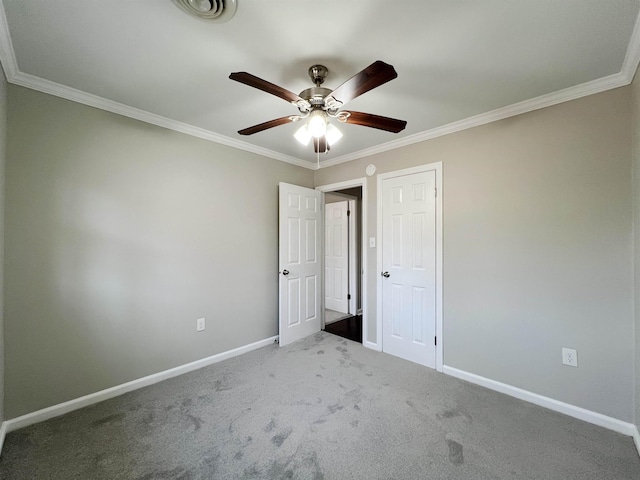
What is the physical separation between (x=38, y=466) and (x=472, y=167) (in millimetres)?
3746

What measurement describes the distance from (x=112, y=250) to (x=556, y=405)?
3713 mm

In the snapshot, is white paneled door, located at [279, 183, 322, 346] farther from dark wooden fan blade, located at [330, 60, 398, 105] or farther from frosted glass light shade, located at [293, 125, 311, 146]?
dark wooden fan blade, located at [330, 60, 398, 105]

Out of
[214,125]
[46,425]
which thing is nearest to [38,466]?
[46,425]

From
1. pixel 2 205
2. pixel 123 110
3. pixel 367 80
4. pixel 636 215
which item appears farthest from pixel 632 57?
pixel 2 205

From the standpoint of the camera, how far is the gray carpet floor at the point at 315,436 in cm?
150

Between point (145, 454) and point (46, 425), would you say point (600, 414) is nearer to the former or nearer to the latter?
point (145, 454)

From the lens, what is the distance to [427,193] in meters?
2.75

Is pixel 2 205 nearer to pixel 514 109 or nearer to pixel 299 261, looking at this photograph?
pixel 299 261

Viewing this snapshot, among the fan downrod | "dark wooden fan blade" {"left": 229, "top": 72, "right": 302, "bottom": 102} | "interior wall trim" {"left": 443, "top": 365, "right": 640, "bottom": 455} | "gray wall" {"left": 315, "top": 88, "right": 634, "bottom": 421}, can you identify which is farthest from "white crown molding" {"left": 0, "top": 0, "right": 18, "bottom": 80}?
"interior wall trim" {"left": 443, "top": 365, "right": 640, "bottom": 455}

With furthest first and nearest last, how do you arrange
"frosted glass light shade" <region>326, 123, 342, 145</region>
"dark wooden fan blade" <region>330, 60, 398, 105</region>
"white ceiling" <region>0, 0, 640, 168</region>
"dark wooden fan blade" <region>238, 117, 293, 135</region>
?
"frosted glass light shade" <region>326, 123, 342, 145</region> → "dark wooden fan blade" <region>238, 117, 293, 135</region> → "white ceiling" <region>0, 0, 640, 168</region> → "dark wooden fan blade" <region>330, 60, 398, 105</region>

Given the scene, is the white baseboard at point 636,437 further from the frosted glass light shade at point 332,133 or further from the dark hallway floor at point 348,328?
the frosted glass light shade at point 332,133

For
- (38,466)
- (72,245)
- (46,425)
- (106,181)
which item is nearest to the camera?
(38,466)

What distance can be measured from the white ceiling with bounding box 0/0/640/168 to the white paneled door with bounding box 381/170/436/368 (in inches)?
34.0

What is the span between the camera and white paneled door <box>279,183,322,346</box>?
3.29 meters
